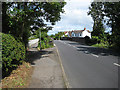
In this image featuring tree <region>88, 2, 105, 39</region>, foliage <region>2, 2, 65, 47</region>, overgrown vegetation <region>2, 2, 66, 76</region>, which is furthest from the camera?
tree <region>88, 2, 105, 39</region>

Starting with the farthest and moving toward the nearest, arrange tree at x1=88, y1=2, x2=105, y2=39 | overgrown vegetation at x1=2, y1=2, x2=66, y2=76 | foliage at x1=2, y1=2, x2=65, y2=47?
1. tree at x1=88, y1=2, x2=105, y2=39
2. foliage at x1=2, y1=2, x2=65, y2=47
3. overgrown vegetation at x1=2, y1=2, x2=66, y2=76

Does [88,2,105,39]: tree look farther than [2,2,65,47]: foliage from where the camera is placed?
Yes

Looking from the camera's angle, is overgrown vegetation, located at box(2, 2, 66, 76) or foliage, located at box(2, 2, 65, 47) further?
foliage, located at box(2, 2, 65, 47)

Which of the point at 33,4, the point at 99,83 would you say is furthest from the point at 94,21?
the point at 99,83

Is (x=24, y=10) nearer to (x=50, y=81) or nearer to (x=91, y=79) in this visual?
(x=50, y=81)

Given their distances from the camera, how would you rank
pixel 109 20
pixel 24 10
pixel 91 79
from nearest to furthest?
pixel 91 79 → pixel 24 10 → pixel 109 20

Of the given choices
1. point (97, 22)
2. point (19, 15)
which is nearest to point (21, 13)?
point (19, 15)

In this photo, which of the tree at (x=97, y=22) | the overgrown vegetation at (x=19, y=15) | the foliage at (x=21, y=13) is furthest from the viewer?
the tree at (x=97, y=22)

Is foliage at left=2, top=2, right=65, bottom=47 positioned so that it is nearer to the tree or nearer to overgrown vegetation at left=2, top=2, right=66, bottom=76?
overgrown vegetation at left=2, top=2, right=66, bottom=76

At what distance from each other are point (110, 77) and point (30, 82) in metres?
3.89

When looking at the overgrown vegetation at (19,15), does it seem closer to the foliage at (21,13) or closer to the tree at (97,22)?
the foliage at (21,13)

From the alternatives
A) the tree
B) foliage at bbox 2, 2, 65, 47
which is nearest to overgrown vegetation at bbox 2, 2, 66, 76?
foliage at bbox 2, 2, 65, 47

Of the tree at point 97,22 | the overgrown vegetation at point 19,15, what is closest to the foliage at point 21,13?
the overgrown vegetation at point 19,15

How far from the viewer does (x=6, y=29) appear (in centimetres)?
800
